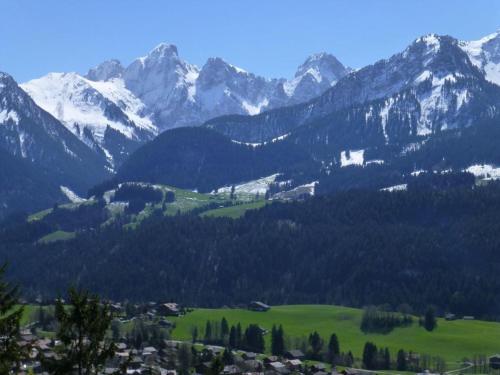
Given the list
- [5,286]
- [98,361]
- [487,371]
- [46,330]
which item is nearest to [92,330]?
[98,361]

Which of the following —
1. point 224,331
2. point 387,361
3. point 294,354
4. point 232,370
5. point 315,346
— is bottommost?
point 232,370

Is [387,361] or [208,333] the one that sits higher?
→ [208,333]

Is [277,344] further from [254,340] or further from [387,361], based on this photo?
[387,361]

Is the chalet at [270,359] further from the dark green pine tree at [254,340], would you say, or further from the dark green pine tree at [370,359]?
the dark green pine tree at [254,340]

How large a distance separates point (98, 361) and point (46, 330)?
147816 millimetres

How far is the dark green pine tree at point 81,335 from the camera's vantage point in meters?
42.4

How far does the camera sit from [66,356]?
4312cm

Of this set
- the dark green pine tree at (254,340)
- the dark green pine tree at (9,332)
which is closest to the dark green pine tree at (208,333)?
the dark green pine tree at (254,340)

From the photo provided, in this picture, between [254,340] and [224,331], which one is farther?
[224,331]

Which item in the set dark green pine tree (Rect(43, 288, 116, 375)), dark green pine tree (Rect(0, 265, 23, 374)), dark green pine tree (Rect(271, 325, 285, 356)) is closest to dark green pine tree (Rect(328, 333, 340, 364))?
dark green pine tree (Rect(271, 325, 285, 356))

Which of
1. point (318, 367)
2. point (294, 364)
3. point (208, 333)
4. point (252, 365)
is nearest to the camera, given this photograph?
point (252, 365)


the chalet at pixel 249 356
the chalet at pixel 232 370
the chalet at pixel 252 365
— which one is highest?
the chalet at pixel 249 356

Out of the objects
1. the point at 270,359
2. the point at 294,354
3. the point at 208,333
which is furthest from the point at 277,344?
the point at 208,333

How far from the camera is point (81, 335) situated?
42688mm
